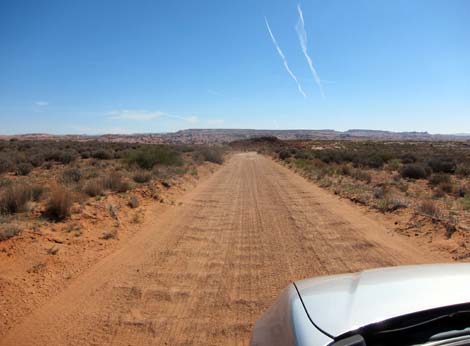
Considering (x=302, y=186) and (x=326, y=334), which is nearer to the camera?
(x=326, y=334)

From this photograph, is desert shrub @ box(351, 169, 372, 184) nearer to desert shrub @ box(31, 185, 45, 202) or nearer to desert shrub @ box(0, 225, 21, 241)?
desert shrub @ box(31, 185, 45, 202)

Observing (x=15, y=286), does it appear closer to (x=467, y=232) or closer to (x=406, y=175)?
(x=467, y=232)

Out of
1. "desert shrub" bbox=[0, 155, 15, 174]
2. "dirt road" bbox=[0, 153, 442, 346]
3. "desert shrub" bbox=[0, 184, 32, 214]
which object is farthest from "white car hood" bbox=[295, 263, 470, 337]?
"desert shrub" bbox=[0, 155, 15, 174]

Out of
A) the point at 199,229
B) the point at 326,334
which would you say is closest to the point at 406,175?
the point at 199,229

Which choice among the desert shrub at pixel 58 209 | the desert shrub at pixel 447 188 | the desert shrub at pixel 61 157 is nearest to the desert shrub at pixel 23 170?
the desert shrub at pixel 61 157

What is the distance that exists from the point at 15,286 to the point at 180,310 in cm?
281

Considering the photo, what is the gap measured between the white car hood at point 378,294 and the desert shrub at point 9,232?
6.69 metres

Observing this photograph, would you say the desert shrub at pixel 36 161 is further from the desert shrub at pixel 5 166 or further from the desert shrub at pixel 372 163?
the desert shrub at pixel 372 163

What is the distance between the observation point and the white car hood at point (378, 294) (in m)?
1.87

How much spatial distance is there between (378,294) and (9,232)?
7.35 meters

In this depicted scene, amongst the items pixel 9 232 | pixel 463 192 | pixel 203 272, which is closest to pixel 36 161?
pixel 9 232

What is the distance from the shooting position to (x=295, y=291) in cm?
244

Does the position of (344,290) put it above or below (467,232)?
above

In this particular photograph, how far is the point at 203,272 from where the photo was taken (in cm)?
598
